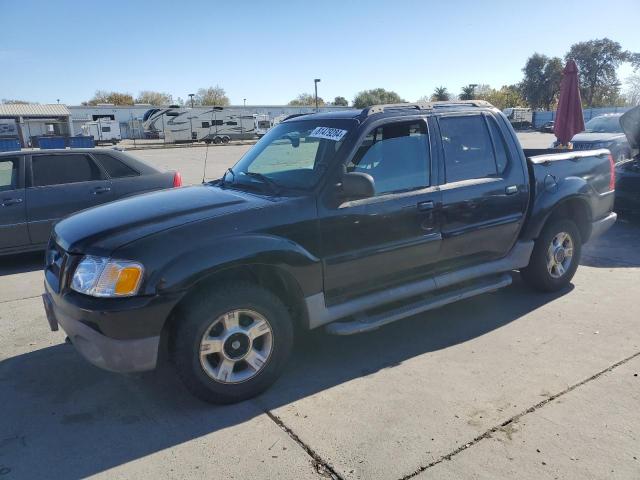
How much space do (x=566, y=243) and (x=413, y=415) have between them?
10.1 feet

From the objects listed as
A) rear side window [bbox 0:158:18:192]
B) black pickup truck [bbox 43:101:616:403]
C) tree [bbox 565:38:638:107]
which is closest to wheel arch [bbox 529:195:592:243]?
black pickup truck [bbox 43:101:616:403]

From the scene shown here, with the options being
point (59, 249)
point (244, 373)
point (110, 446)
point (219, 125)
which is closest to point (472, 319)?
point (244, 373)

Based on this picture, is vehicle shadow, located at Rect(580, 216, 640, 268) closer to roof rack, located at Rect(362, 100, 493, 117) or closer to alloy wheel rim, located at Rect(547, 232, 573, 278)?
alloy wheel rim, located at Rect(547, 232, 573, 278)

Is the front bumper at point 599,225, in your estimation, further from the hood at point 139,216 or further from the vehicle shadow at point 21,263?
the vehicle shadow at point 21,263

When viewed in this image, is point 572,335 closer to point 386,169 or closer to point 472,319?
point 472,319

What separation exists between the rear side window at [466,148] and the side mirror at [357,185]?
102cm

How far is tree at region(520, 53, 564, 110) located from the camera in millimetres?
70688

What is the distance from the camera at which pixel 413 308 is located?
13.0 ft

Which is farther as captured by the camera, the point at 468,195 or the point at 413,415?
the point at 468,195

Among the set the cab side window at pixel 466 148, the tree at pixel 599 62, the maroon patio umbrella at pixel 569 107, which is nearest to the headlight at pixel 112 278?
the cab side window at pixel 466 148

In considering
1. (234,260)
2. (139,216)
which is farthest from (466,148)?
(139,216)

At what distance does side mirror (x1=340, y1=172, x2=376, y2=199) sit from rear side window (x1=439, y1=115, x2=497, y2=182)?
3.36 feet

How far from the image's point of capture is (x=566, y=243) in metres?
5.22

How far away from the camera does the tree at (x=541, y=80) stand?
70.7m
